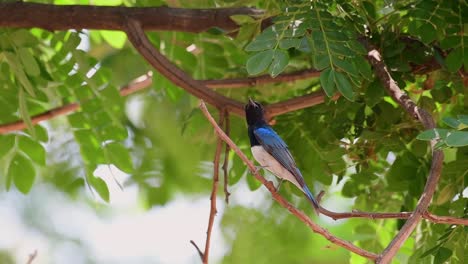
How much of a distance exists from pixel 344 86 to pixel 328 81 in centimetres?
6

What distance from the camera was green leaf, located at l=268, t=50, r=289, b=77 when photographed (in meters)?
3.70

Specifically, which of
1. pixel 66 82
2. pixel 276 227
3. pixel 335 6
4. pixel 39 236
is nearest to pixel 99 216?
pixel 39 236

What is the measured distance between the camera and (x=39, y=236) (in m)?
8.37

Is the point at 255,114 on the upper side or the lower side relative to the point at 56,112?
lower

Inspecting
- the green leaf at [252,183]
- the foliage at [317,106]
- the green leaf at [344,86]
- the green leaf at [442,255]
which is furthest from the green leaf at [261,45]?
the green leaf at [252,183]

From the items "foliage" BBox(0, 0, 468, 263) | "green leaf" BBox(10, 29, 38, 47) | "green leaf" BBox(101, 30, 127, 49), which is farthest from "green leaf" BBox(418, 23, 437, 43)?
"green leaf" BBox(101, 30, 127, 49)

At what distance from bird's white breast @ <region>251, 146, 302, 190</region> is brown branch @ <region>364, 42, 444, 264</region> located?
0.55 meters

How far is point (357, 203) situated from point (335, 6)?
1.41 m

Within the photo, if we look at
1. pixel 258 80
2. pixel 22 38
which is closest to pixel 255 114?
pixel 258 80

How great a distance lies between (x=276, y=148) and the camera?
4223 millimetres

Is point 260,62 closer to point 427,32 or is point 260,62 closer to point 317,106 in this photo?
point 427,32

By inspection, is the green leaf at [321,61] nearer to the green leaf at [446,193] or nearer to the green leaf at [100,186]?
the green leaf at [446,193]

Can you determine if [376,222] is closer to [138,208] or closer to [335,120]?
[335,120]

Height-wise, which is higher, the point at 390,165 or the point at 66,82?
the point at 66,82
